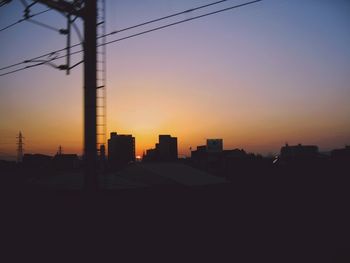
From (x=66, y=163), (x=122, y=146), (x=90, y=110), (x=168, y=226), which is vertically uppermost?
(x=90, y=110)

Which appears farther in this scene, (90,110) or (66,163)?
(66,163)

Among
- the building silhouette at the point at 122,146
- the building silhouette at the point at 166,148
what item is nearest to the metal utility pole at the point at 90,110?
the building silhouette at the point at 122,146

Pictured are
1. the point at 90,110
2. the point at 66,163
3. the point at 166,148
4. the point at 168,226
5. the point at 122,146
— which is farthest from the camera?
the point at 166,148

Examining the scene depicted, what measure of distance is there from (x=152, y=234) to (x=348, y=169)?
5262 cm

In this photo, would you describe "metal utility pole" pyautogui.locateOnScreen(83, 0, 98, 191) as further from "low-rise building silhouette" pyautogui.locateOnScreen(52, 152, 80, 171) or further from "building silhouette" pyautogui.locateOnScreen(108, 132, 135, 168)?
"building silhouette" pyautogui.locateOnScreen(108, 132, 135, 168)

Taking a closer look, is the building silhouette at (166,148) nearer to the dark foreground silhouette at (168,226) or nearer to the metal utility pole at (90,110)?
the dark foreground silhouette at (168,226)

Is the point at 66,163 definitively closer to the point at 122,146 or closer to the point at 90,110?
the point at 122,146

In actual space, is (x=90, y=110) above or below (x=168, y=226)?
above

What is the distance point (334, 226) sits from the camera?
17422 millimetres

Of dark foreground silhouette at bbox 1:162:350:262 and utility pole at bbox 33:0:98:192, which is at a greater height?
utility pole at bbox 33:0:98:192

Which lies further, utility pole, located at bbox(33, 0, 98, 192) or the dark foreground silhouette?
the dark foreground silhouette

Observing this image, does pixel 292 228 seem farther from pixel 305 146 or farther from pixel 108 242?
pixel 305 146

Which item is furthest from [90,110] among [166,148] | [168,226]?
[166,148]

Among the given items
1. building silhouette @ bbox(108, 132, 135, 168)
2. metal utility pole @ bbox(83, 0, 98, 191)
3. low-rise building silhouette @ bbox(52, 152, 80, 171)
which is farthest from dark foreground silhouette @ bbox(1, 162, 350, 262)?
building silhouette @ bbox(108, 132, 135, 168)
